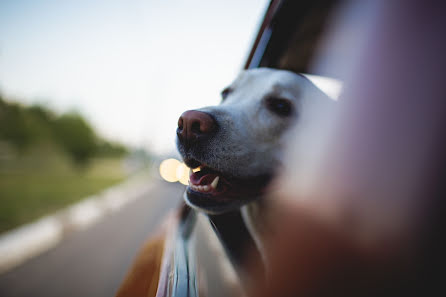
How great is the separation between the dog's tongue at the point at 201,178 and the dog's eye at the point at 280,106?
688mm

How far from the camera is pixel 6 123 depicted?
1517 centimetres

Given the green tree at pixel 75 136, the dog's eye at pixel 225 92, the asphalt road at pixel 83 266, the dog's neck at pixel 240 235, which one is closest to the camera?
the dog's neck at pixel 240 235

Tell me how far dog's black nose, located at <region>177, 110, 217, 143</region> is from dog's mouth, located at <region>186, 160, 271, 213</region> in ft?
0.72

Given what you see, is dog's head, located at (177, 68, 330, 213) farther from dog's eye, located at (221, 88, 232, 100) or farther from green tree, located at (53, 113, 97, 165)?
green tree, located at (53, 113, 97, 165)

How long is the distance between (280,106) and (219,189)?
802 mm

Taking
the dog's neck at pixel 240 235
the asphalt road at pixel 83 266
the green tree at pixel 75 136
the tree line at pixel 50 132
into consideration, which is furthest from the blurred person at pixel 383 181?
the green tree at pixel 75 136

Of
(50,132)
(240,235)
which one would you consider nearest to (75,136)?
(50,132)

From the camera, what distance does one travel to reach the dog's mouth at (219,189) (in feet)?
4.52

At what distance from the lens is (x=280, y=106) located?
1769 millimetres

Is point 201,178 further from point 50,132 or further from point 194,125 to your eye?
point 50,132

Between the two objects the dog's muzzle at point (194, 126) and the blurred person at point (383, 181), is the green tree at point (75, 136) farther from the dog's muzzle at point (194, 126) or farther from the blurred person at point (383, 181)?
the blurred person at point (383, 181)

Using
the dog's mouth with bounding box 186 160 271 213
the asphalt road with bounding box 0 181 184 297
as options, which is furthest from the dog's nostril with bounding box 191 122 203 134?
the asphalt road with bounding box 0 181 184 297

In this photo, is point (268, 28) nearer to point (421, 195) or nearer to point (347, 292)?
point (421, 195)

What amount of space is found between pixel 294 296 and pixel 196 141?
107 cm
